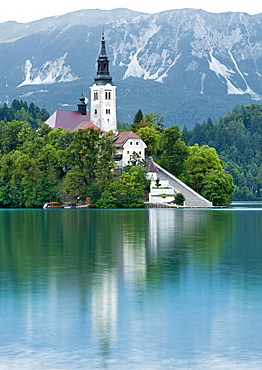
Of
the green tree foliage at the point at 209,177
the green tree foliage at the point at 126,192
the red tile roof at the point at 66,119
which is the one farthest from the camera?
the red tile roof at the point at 66,119

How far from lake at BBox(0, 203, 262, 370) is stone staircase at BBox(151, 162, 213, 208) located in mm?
72512

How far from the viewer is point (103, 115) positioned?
465 ft

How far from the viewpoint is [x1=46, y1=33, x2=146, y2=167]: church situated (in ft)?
415

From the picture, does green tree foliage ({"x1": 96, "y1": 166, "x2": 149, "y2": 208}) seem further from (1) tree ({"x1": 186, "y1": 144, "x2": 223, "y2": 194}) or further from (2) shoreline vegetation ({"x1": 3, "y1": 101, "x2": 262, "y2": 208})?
(1) tree ({"x1": 186, "y1": 144, "x2": 223, "y2": 194})

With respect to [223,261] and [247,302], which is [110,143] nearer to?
[223,261]

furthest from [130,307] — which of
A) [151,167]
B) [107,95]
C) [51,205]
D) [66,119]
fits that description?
[66,119]

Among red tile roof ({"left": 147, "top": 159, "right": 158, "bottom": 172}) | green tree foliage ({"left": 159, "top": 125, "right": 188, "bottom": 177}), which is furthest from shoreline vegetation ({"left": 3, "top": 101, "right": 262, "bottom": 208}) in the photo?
red tile roof ({"left": 147, "top": 159, "right": 158, "bottom": 172})

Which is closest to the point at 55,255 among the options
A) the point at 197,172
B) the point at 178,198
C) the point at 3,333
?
the point at 3,333

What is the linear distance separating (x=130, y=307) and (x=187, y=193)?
9428cm

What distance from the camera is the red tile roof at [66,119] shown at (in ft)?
488

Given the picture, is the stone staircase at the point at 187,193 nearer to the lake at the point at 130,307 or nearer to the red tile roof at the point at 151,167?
the red tile roof at the point at 151,167

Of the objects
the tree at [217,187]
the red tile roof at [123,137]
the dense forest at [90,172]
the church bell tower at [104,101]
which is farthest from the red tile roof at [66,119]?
the tree at [217,187]

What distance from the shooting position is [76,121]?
152 metres

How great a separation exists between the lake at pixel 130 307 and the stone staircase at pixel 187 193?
72.5 m
